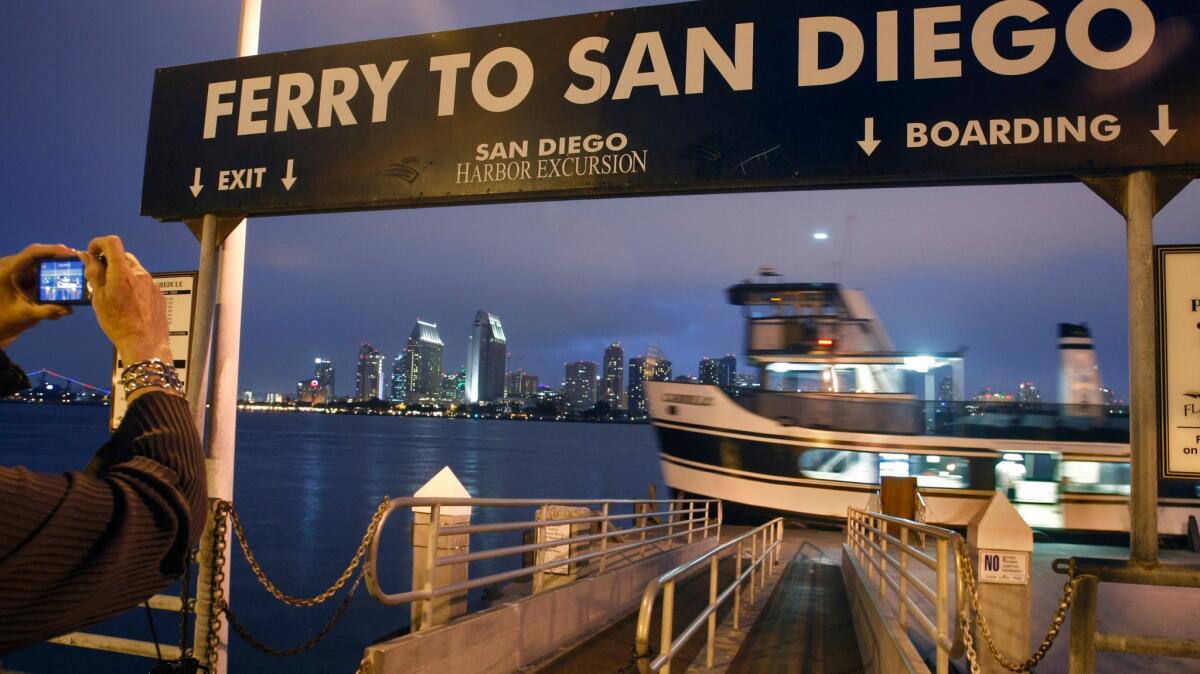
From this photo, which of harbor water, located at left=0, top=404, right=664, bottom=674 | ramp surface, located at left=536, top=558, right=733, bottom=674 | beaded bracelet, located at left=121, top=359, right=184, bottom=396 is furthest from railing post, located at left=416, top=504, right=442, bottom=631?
harbor water, located at left=0, top=404, right=664, bottom=674

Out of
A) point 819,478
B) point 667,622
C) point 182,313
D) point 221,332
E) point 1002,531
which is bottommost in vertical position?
point 819,478

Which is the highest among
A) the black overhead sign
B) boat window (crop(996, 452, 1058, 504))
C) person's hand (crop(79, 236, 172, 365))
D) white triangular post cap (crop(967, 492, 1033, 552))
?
the black overhead sign

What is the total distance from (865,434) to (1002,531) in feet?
65.5

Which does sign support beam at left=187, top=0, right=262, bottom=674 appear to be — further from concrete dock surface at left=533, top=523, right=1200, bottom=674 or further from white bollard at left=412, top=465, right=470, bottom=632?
concrete dock surface at left=533, top=523, right=1200, bottom=674

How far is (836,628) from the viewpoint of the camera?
1042 cm

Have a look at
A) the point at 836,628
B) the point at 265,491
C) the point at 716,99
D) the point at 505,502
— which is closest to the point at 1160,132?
the point at 716,99

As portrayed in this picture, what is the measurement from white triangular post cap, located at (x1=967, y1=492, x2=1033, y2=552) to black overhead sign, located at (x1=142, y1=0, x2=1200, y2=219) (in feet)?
7.23

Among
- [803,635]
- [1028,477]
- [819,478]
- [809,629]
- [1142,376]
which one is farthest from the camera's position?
[819,478]

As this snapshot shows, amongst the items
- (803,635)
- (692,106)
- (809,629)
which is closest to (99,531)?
(692,106)

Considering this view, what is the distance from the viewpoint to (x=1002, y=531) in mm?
5531

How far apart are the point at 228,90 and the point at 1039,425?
1012 inches

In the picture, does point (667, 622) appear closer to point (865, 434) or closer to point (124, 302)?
point (124, 302)

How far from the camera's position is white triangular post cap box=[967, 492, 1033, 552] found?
5488 millimetres

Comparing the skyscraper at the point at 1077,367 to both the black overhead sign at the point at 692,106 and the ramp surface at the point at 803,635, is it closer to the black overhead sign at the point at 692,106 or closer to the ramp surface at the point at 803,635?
the ramp surface at the point at 803,635
